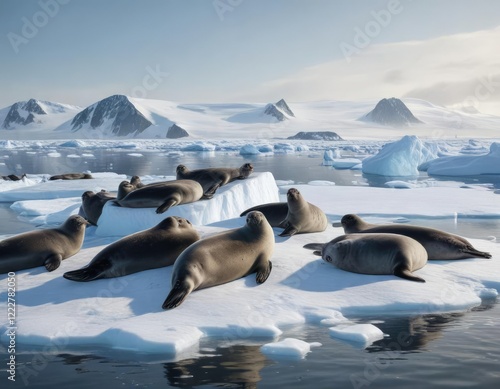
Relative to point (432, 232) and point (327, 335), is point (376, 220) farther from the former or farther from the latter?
point (327, 335)

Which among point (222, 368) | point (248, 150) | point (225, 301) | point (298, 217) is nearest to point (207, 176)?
point (298, 217)

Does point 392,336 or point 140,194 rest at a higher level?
point 140,194

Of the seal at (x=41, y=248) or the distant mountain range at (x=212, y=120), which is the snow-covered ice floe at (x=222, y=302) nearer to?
the seal at (x=41, y=248)

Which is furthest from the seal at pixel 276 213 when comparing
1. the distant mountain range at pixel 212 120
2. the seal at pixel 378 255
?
the distant mountain range at pixel 212 120

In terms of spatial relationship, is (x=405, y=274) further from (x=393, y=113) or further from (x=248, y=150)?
(x=393, y=113)

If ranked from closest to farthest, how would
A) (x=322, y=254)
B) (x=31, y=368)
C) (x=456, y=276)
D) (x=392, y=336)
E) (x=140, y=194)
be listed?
(x=31, y=368) → (x=392, y=336) → (x=456, y=276) → (x=322, y=254) → (x=140, y=194)

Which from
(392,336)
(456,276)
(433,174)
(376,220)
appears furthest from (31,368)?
(433,174)

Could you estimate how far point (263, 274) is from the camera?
4816 millimetres

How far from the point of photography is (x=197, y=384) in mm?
2961

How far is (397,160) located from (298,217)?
17.7 m

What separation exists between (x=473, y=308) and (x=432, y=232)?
1.57 meters

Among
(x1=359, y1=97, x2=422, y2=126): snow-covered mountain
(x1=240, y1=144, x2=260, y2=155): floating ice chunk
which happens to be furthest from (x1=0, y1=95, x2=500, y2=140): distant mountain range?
(x1=240, y1=144, x2=260, y2=155): floating ice chunk

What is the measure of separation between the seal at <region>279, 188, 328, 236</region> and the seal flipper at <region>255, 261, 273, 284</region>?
5.39 ft

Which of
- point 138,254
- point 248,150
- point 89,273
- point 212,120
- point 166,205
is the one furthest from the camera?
point 212,120
